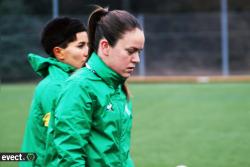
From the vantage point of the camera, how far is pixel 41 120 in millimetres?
3844

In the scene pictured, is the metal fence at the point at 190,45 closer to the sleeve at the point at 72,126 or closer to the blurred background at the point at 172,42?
the blurred background at the point at 172,42

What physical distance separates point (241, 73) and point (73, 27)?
62.8 ft

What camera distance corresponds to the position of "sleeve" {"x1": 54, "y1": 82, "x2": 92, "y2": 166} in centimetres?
288

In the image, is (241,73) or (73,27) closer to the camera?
(73,27)

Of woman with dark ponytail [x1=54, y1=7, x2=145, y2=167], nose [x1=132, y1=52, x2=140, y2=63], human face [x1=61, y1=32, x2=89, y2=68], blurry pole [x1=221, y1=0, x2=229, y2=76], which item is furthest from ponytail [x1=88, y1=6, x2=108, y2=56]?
blurry pole [x1=221, y1=0, x2=229, y2=76]

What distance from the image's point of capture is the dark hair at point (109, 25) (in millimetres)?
3088

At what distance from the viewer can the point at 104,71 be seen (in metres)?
3.06

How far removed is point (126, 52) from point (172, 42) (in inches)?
818

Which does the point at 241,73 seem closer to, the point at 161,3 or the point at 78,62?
the point at 161,3

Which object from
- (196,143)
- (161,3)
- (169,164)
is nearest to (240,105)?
(196,143)

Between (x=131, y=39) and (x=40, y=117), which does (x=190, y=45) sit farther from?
(x=131, y=39)

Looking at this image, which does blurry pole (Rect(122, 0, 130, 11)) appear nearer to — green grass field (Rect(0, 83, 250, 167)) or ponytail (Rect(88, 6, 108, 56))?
green grass field (Rect(0, 83, 250, 167))

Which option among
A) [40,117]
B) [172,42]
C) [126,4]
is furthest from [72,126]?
[126,4]

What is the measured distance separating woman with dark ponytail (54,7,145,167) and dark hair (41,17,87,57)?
120cm
